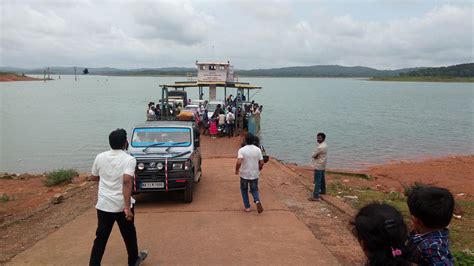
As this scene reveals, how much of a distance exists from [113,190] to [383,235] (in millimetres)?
3561

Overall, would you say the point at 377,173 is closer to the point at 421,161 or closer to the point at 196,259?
the point at 421,161

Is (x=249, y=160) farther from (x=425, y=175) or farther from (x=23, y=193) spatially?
(x=425, y=175)

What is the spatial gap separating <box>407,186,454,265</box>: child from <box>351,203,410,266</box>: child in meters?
0.43

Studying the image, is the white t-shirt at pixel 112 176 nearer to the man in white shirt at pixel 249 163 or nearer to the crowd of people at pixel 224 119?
the man in white shirt at pixel 249 163

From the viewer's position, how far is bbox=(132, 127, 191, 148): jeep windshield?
1066 cm

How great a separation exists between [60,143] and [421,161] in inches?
879

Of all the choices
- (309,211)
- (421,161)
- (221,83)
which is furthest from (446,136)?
(309,211)

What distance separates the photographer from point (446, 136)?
34469 mm

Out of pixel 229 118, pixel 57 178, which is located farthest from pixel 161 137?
pixel 229 118

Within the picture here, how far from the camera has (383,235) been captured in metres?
2.39

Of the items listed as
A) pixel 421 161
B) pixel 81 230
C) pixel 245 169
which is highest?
pixel 245 169

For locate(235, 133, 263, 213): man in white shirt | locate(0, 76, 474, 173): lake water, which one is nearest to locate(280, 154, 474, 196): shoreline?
locate(0, 76, 474, 173): lake water

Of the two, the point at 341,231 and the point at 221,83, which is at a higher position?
the point at 221,83

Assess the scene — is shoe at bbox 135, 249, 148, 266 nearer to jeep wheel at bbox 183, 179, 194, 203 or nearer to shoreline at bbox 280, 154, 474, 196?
jeep wheel at bbox 183, 179, 194, 203
